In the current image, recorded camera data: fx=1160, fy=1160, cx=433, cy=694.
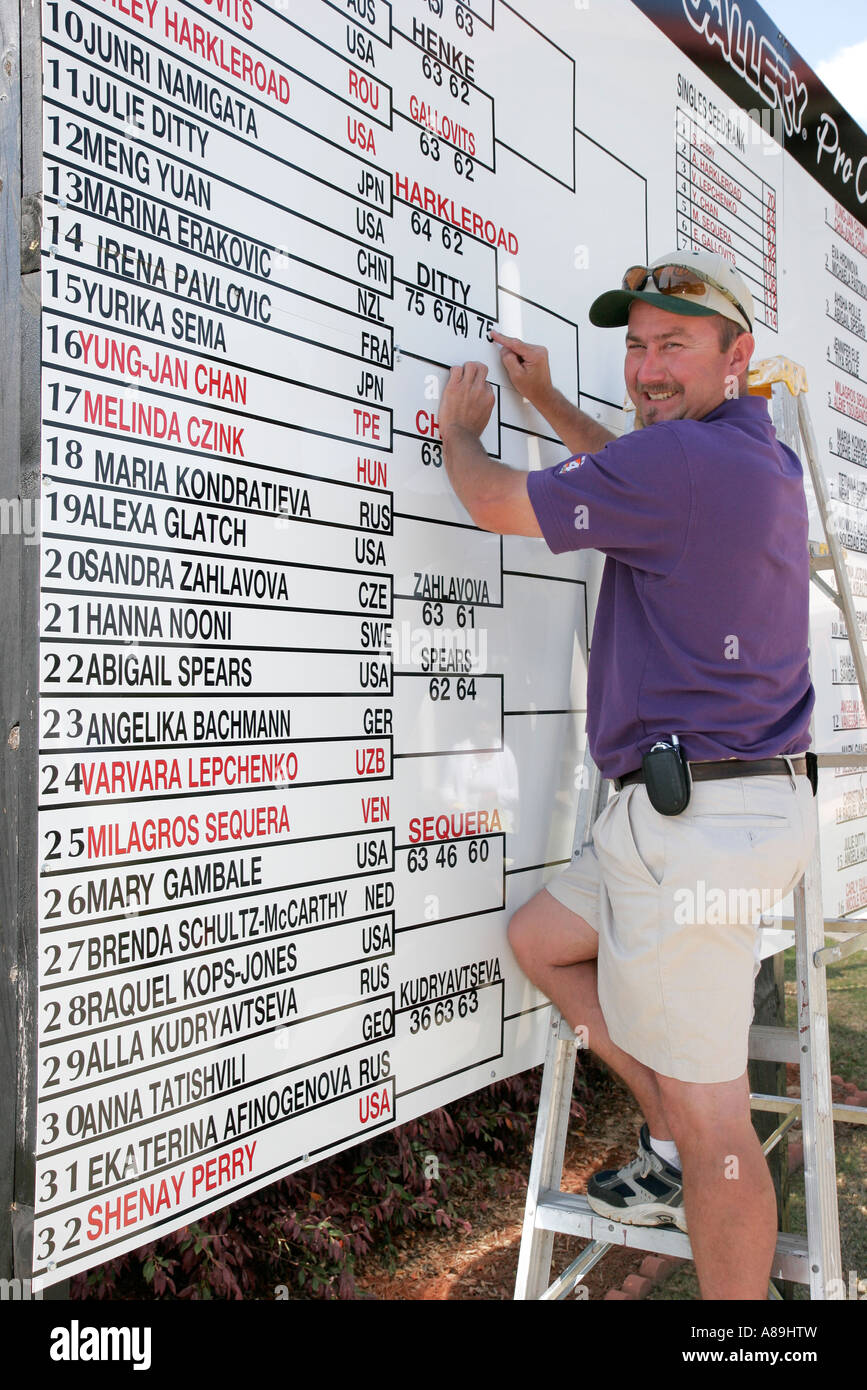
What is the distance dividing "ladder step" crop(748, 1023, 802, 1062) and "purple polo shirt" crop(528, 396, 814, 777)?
90cm

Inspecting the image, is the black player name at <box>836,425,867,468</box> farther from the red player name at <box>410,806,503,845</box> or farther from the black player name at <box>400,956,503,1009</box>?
the black player name at <box>400,956,503,1009</box>

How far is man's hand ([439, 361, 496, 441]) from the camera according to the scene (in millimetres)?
2582

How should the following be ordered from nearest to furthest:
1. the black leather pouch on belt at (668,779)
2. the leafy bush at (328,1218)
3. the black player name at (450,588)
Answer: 1. the black leather pouch on belt at (668,779)
2. the black player name at (450,588)
3. the leafy bush at (328,1218)

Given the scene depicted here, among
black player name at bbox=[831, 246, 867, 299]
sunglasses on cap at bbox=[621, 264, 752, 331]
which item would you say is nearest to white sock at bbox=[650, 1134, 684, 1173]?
sunglasses on cap at bbox=[621, 264, 752, 331]

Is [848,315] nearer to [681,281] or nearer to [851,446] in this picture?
[851,446]

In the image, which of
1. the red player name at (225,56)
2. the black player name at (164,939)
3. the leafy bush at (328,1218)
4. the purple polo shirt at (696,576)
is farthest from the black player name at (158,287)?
the leafy bush at (328,1218)

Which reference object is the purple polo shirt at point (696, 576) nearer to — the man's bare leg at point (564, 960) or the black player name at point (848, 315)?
the man's bare leg at point (564, 960)

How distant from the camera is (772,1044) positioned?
301cm

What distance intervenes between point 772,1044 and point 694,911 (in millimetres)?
960

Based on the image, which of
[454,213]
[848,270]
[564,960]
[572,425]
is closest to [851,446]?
[848,270]

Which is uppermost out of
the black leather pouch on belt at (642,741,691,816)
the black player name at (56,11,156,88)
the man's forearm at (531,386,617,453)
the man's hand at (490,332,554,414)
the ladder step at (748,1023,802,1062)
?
the black player name at (56,11,156,88)

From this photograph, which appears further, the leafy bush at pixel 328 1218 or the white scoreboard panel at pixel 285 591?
the leafy bush at pixel 328 1218

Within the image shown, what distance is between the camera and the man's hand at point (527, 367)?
2822mm

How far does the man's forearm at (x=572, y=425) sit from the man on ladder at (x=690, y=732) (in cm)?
31
